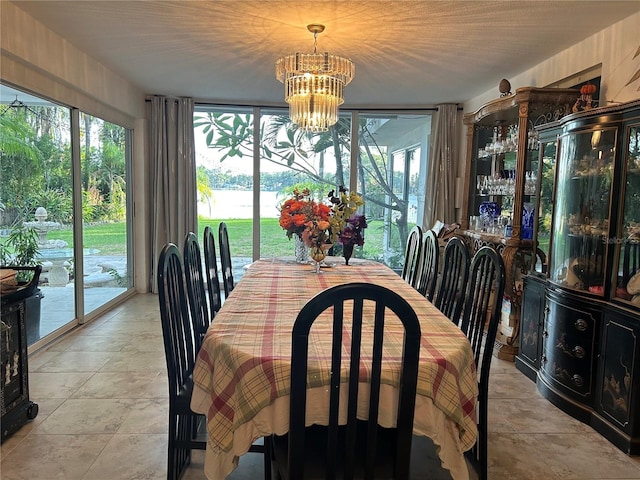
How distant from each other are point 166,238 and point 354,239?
3.40 meters

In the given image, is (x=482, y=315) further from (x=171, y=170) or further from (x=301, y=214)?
(x=171, y=170)

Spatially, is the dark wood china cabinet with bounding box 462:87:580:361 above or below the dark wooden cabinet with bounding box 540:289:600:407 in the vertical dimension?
above

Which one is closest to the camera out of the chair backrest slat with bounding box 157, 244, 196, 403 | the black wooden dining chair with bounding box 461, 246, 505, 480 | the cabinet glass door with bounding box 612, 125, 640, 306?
the chair backrest slat with bounding box 157, 244, 196, 403

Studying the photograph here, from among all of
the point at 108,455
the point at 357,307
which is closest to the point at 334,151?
the point at 108,455

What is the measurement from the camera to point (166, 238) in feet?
18.9

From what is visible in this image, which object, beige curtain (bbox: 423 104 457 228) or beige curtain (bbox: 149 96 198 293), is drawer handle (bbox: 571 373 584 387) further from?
beige curtain (bbox: 149 96 198 293)

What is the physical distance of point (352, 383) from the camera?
4.44 feet

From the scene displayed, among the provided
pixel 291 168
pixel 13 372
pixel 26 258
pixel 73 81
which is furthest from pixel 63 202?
pixel 291 168

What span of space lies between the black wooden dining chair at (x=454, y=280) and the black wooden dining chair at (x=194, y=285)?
136 cm

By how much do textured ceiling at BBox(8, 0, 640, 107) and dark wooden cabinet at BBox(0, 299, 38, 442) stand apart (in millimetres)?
1910

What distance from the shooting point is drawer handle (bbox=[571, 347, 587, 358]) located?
2.71 meters

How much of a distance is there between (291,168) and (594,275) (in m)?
4.04

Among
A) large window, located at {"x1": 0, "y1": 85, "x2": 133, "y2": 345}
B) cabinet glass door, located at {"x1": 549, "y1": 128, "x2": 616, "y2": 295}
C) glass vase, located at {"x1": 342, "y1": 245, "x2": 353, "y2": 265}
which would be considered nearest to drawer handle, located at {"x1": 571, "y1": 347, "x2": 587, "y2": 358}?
cabinet glass door, located at {"x1": 549, "y1": 128, "x2": 616, "y2": 295}

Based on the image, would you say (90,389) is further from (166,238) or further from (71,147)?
(166,238)
